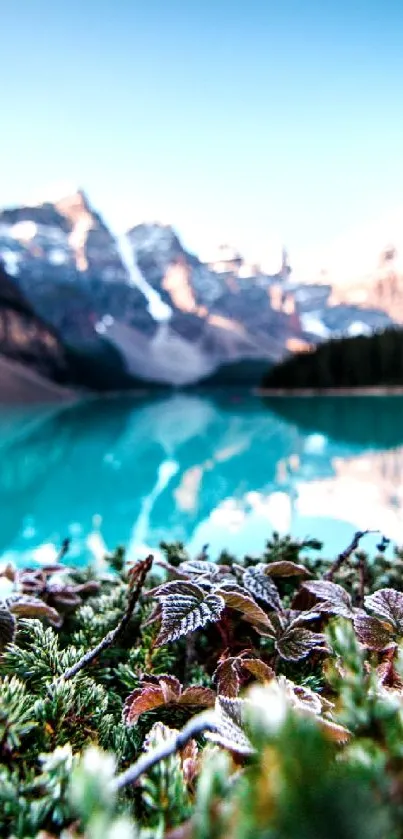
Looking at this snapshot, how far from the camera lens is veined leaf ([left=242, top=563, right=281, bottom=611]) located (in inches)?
43.5

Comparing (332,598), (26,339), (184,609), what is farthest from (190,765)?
(26,339)

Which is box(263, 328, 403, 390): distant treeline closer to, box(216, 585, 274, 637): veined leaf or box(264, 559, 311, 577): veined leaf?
box(264, 559, 311, 577): veined leaf

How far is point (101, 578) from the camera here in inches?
76.7

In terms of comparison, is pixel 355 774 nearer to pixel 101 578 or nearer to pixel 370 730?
pixel 370 730

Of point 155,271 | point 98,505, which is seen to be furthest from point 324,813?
point 155,271

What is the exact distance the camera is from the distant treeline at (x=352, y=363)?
5347cm

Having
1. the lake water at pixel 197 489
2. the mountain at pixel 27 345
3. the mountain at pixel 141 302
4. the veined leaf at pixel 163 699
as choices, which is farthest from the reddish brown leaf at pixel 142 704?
the mountain at pixel 141 302

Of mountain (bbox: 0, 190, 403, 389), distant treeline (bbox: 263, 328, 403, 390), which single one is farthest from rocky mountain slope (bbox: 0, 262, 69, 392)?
distant treeline (bbox: 263, 328, 403, 390)

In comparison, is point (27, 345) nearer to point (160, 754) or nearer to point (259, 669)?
point (259, 669)

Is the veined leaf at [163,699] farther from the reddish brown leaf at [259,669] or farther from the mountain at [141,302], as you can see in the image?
the mountain at [141,302]

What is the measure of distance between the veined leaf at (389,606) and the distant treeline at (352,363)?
5531 centimetres

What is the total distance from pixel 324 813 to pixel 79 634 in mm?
920

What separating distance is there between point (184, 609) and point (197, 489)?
9.55m

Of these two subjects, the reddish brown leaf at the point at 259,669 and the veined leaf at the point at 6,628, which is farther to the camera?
the veined leaf at the point at 6,628
